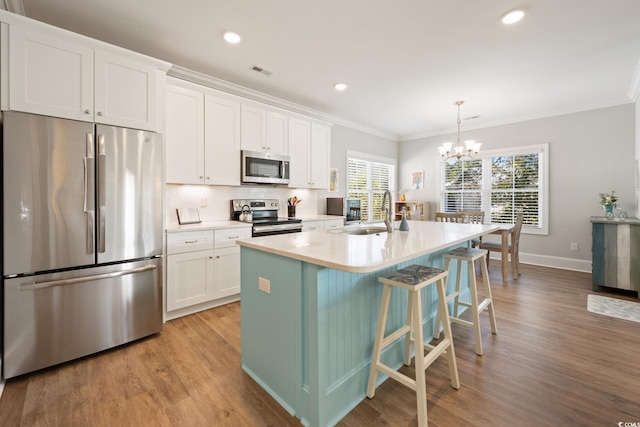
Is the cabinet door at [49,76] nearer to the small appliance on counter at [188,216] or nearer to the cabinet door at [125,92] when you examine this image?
the cabinet door at [125,92]

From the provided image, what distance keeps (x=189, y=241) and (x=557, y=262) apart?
5571mm

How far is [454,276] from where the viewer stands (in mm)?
2811

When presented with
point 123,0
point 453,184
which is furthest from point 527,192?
point 123,0

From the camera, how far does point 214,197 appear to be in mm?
3566

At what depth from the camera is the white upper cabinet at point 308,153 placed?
409 cm

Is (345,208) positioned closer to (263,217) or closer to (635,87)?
(263,217)

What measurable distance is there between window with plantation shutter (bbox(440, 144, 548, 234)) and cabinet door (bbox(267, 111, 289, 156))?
3.66 meters

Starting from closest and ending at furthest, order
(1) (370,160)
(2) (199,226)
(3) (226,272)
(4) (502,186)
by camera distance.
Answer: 1. (2) (199,226)
2. (3) (226,272)
3. (4) (502,186)
4. (1) (370,160)

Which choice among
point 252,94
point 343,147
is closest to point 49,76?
point 252,94

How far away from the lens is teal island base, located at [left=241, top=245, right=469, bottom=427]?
→ 145 cm

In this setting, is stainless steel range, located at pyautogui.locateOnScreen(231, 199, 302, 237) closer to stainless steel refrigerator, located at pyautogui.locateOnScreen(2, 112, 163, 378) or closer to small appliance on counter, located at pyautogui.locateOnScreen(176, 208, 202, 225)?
small appliance on counter, located at pyautogui.locateOnScreen(176, 208, 202, 225)

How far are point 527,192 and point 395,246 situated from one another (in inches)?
182

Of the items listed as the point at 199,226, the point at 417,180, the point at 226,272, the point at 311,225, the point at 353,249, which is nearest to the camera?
the point at 353,249

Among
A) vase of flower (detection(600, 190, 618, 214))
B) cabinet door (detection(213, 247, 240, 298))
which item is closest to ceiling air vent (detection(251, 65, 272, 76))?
cabinet door (detection(213, 247, 240, 298))
